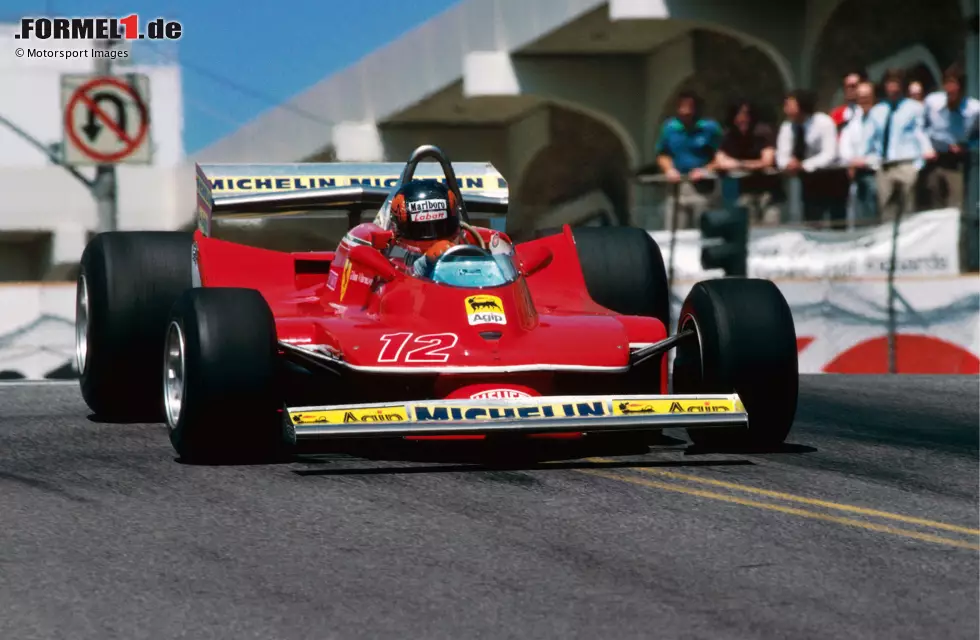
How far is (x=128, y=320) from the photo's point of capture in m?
9.32

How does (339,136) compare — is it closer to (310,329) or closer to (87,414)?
(87,414)

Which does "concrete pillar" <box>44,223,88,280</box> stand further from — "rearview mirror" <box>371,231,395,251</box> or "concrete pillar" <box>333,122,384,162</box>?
Answer: "rearview mirror" <box>371,231,395,251</box>

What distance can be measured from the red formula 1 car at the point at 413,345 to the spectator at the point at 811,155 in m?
4.81

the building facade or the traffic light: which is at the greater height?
the building facade

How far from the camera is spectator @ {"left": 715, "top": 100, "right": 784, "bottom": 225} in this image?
1476 cm

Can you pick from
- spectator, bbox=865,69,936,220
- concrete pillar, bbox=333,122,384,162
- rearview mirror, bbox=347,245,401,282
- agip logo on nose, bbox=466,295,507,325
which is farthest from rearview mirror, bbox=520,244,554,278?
concrete pillar, bbox=333,122,384,162

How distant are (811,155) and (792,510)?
9347 mm

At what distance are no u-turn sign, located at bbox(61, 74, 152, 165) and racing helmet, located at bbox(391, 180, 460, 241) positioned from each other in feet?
28.5

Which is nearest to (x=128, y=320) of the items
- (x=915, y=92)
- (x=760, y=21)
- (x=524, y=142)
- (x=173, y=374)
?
(x=173, y=374)

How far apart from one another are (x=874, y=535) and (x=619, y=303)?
3993mm

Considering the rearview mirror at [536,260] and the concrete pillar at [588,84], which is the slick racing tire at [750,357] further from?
the concrete pillar at [588,84]

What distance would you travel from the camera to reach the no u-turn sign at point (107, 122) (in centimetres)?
1700

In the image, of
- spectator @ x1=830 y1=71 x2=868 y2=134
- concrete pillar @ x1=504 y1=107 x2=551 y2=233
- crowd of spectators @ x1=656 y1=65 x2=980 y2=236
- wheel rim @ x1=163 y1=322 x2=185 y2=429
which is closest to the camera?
wheel rim @ x1=163 y1=322 x2=185 y2=429

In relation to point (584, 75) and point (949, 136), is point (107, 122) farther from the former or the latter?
point (949, 136)
